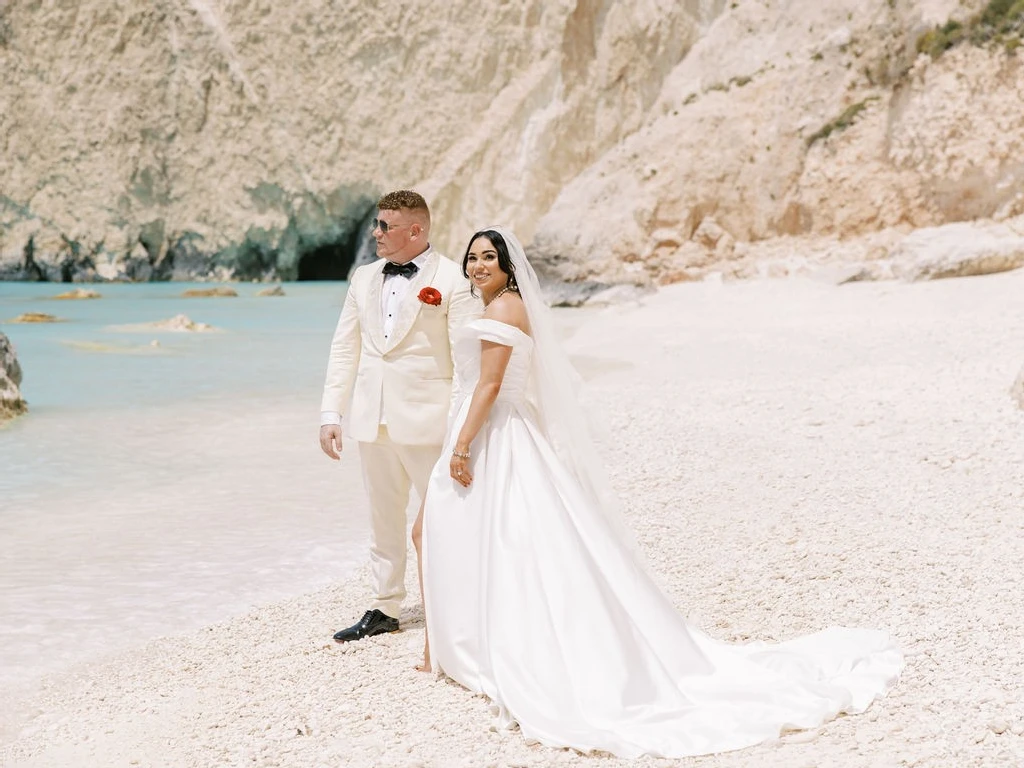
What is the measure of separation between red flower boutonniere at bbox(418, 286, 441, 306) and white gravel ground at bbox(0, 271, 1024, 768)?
1.35 m

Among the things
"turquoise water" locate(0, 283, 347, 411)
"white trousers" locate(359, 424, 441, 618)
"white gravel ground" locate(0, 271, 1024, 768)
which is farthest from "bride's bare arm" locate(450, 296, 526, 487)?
"turquoise water" locate(0, 283, 347, 411)

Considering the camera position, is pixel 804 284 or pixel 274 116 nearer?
pixel 804 284

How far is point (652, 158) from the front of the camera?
28781 mm

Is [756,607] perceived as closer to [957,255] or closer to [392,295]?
[392,295]

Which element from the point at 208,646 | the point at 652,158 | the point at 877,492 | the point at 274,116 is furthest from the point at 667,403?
the point at 274,116

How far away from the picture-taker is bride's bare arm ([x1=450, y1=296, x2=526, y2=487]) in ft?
11.6

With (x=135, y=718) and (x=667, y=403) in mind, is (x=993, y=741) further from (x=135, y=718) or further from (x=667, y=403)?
(x=667, y=403)

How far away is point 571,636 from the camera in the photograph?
130 inches

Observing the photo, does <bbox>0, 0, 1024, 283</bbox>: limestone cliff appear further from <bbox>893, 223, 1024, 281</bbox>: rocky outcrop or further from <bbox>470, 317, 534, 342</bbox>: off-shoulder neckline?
<bbox>470, 317, 534, 342</bbox>: off-shoulder neckline

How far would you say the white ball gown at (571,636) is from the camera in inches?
125

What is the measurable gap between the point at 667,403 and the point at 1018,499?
14.5ft

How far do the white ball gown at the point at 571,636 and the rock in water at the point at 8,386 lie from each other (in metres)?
9.95

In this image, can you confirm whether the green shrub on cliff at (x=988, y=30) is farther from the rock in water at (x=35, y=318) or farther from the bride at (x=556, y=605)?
the rock in water at (x=35, y=318)

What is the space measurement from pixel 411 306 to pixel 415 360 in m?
0.20
